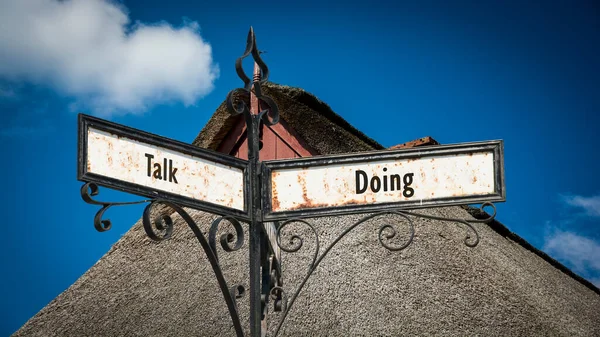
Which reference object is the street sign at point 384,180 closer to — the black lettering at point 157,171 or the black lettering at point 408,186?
the black lettering at point 408,186

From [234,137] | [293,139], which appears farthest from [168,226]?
[234,137]

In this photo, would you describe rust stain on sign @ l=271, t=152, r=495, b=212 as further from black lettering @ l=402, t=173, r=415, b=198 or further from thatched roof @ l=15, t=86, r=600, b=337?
thatched roof @ l=15, t=86, r=600, b=337

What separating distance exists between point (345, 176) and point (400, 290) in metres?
3.66

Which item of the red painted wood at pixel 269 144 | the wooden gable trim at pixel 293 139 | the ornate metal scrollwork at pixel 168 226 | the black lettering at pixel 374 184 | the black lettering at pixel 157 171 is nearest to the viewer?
the ornate metal scrollwork at pixel 168 226

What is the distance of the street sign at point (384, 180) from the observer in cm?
341

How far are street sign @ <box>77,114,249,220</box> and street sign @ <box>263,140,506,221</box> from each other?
0.17 metres

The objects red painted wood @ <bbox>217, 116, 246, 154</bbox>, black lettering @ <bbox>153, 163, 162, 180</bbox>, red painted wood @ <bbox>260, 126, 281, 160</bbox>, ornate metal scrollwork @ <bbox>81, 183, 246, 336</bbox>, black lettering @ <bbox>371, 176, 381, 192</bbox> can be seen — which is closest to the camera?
ornate metal scrollwork @ <bbox>81, 183, 246, 336</bbox>

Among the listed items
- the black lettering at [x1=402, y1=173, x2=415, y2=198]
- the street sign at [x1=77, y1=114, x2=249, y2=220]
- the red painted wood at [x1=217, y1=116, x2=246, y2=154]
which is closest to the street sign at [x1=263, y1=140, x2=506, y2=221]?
the black lettering at [x1=402, y1=173, x2=415, y2=198]

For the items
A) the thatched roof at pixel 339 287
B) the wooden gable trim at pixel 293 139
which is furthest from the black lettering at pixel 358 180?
the wooden gable trim at pixel 293 139

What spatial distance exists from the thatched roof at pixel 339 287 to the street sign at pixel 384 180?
3228 millimetres

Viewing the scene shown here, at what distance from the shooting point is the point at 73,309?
845cm

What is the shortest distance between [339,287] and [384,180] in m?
3.71

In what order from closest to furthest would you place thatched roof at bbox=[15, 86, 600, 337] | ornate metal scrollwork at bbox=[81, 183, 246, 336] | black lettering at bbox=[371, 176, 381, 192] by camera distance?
ornate metal scrollwork at bbox=[81, 183, 246, 336] < black lettering at bbox=[371, 176, 381, 192] < thatched roof at bbox=[15, 86, 600, 337]

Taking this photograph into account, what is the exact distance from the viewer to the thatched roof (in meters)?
6.72
